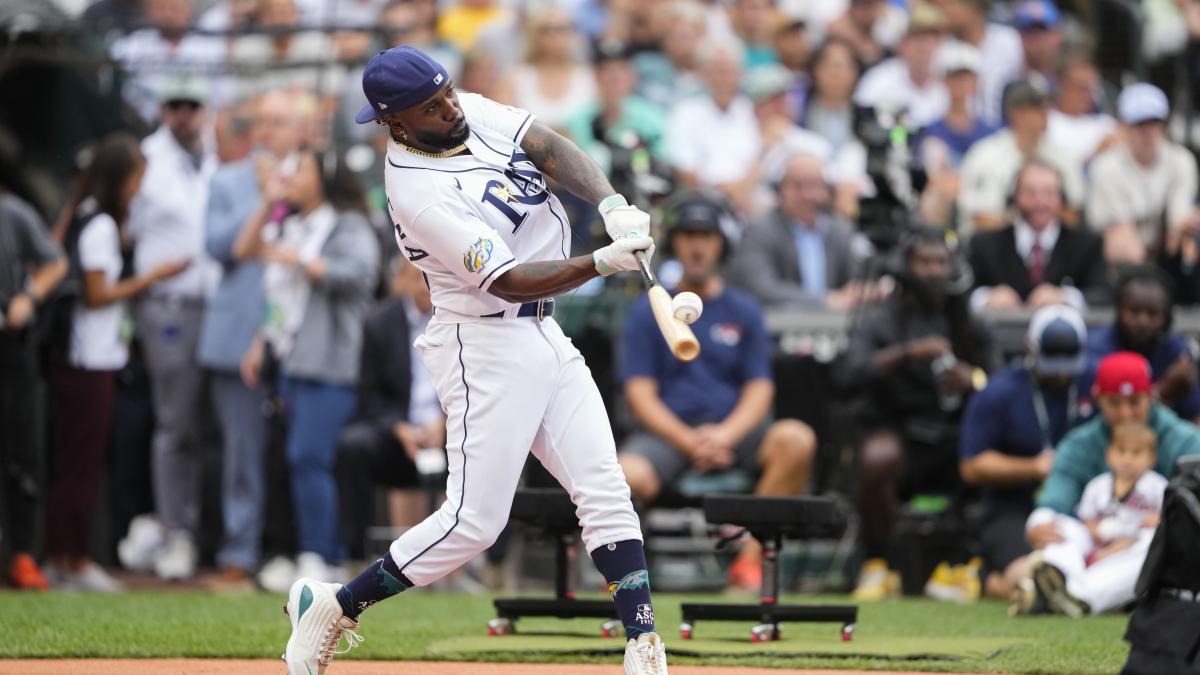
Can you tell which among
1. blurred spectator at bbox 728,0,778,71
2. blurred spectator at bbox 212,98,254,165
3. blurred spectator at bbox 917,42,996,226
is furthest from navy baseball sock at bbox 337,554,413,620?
blurred spectator at bbox 728,0,778,71

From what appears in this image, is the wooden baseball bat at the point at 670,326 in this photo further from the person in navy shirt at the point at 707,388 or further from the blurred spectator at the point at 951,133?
the blurred spectator at the point at 951,133

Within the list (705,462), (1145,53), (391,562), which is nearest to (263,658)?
(391,562)

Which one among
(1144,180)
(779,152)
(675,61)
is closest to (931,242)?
(1144,180)

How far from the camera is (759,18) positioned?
45.7 feet

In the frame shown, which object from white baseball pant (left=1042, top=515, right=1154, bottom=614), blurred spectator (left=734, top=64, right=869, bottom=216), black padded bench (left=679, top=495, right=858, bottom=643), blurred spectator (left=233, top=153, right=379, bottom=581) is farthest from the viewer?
blurred spectator (left=734, top=64, right=869, bottom=216)

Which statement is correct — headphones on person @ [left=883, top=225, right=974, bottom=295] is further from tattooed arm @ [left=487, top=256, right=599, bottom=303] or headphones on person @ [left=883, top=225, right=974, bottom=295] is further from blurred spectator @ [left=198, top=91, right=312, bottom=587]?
tattooed arm @ [left=487, top=256, right=599, bottom=303]

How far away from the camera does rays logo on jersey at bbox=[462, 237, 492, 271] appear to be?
586 cm

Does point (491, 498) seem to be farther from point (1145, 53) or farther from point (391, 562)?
point (1145, 53)

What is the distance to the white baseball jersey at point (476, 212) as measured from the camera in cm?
593

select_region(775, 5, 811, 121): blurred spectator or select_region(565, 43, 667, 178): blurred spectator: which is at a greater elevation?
select_region(775, 5, 811, 121): blurred spectator

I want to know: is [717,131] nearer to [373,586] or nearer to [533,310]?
[533,310]

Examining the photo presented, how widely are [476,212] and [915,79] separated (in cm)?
781

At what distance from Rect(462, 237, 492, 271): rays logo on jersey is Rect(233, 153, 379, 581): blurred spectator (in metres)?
→ 4.79

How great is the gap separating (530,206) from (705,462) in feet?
13.4
